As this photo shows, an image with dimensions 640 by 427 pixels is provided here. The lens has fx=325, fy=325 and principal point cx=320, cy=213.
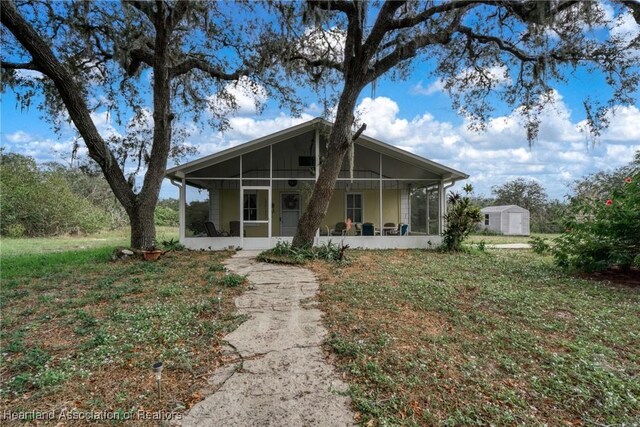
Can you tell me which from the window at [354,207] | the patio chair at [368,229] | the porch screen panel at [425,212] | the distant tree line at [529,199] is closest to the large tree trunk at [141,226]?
the patio chair at [368,229]

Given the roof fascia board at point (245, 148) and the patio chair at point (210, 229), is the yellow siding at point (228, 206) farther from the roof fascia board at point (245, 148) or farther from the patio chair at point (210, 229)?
the roof fascia board at point (245, 148)

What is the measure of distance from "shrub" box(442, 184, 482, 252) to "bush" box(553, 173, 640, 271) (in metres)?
3.07

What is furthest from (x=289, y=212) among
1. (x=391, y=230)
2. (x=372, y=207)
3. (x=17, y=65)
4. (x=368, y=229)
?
(x=17, y=65)

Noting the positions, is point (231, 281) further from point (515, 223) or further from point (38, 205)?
point (515, 223)

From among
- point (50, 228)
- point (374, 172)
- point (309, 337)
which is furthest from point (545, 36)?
point (50, 228)

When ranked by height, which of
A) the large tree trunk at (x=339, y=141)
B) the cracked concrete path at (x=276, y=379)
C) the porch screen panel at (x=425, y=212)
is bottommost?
the cracked concrete path at (x=276, y=379)

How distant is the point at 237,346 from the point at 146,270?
4695 millimetres

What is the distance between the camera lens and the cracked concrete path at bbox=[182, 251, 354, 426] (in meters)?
2.31

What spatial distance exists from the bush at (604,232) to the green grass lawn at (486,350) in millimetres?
1018

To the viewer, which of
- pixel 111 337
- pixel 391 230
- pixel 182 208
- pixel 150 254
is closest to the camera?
pixel 111 337

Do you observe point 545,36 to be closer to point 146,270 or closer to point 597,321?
point 597,321

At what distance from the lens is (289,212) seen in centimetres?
1352

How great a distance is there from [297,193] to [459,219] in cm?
626

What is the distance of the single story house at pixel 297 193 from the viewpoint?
36.9 ft
